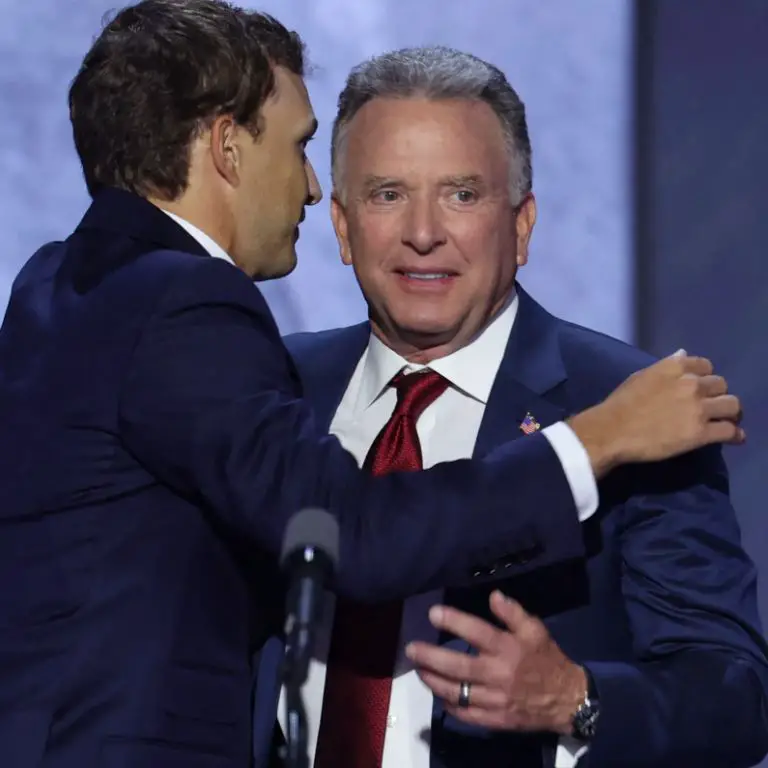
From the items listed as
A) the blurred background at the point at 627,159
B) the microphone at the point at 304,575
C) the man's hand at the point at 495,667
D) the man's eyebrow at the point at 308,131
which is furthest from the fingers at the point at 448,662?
the blurred background at the point at 627,159

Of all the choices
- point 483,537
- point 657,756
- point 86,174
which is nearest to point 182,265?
point 86,174

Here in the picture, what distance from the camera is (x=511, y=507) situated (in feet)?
5.11

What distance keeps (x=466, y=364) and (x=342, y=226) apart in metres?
0.27

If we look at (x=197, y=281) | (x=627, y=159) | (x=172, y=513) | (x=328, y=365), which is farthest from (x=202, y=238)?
(x=627, y=159)

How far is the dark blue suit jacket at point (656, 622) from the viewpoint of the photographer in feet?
5.72

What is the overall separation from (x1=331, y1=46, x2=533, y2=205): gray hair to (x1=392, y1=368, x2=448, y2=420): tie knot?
0.86 ft

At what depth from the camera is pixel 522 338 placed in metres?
1.99

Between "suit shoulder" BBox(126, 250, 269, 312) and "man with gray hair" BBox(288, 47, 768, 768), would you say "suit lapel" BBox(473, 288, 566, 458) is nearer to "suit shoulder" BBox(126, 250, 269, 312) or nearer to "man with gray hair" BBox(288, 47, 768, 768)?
"man with gray hair" BBox(288, 47, 768, 768)

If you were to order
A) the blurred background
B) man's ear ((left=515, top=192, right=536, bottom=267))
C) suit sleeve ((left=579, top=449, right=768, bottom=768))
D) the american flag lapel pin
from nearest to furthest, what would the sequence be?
suit sleeve ((left=579, top=449, right=768, bottom=768)), the american flag lapel pin, man's ear ((left=515, top=192, right=536, bottom=267)), the blurred background

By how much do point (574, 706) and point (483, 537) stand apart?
0.26 meters

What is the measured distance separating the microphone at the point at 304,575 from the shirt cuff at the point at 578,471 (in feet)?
1.02

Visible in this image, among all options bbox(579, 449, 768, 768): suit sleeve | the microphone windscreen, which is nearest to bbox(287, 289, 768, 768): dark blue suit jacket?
bbox(579, 449, 768, 768): suit sleeve

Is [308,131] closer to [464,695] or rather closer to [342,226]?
[342,226]

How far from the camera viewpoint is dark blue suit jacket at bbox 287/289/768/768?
174 cm
